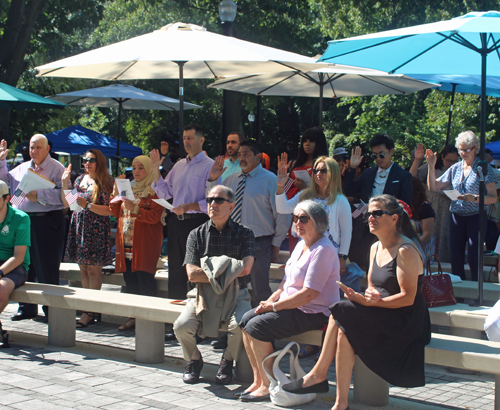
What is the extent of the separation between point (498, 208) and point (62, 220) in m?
6.12

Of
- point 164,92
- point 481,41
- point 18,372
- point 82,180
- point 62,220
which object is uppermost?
point 164,92

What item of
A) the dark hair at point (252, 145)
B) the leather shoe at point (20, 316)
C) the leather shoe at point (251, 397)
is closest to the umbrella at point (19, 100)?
the leather shoe at point (20, 316)

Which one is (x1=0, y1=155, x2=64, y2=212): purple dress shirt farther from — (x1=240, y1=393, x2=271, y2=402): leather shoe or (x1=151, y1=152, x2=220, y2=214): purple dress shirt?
(x1=240, y1=393, x2=271, y2=402): leather shoe

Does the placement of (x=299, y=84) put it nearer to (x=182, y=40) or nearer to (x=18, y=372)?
(x=182, y=40)

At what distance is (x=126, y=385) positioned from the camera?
498 centimetres

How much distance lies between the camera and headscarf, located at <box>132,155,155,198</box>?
6.93 meters

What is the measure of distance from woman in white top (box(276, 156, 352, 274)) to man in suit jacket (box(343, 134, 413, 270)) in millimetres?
899

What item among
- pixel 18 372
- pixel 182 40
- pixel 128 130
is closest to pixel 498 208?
pixel 182 40

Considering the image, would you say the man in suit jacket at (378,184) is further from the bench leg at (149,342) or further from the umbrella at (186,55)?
the bench leg at (149,342)

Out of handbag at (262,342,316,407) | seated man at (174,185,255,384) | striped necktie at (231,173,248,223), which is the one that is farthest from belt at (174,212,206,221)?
handbag at (262,342,316,407)

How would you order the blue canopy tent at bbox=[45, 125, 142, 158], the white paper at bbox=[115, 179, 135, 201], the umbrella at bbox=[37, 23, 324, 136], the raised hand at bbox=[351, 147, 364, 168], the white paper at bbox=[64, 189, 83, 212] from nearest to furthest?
the umbrella at bbox=[37, 23, 324, 136]
the white paper at bbox=[115, 179, 135, 201]
the white paper at bbox=[64, 189, 83, 212]
the raised hand at bbox=[351, 147, 364, 168]
the blue canopy tent at bbox=[45, 125, 142, 158]

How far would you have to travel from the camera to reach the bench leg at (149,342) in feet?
18.7

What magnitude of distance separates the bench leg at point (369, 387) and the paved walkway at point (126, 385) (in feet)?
0.32

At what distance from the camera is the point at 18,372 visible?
5246 mm
